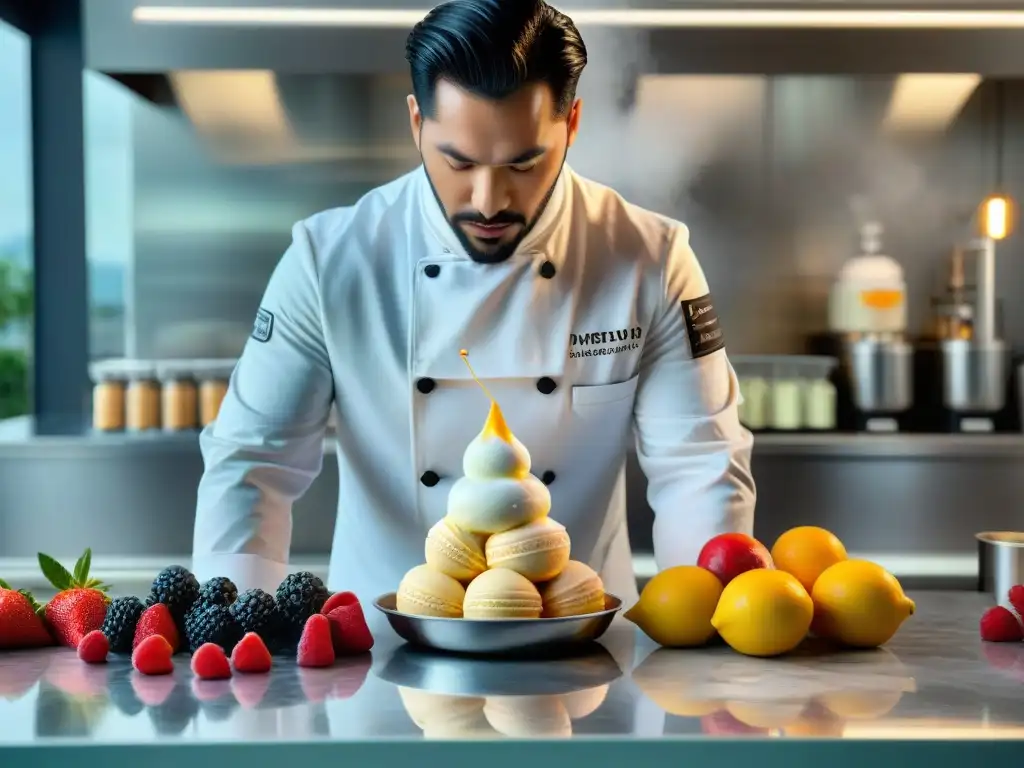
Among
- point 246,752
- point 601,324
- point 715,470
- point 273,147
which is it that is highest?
point 273,147

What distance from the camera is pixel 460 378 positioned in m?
2.01

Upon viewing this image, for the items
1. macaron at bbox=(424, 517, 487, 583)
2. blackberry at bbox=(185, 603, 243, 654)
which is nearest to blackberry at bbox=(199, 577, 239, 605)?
blackberry at bbox=(185, 603, 243, 654)

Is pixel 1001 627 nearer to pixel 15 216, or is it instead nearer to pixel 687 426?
pixel 687 426

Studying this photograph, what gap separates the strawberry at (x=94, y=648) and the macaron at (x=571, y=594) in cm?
45

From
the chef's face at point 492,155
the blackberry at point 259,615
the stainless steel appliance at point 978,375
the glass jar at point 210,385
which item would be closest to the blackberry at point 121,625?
the blackberry at point 259,615

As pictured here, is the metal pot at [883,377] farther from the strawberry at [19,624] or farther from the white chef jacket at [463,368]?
the strawberry at [19,624]

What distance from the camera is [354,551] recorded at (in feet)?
7.15

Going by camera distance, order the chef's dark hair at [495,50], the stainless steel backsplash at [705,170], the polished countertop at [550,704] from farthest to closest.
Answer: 1. the stainless steel backsplash at [705,170]
2. the chef's dark hair at [495,50]
3. the polished countertop at [550,704]

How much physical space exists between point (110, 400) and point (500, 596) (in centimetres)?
243

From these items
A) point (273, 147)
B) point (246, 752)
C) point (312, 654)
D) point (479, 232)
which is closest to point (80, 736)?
point (246, 752)

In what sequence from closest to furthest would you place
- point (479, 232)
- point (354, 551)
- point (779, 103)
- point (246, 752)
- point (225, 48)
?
point (246, 752)
point (479, 232)
point (354, 551)
point (225, 48)
point (779, 103)

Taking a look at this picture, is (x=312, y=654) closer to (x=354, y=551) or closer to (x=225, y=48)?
(x=354, y=551)

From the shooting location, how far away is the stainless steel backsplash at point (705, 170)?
398 centimetres

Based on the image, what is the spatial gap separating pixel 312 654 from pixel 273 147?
9.50 ft
